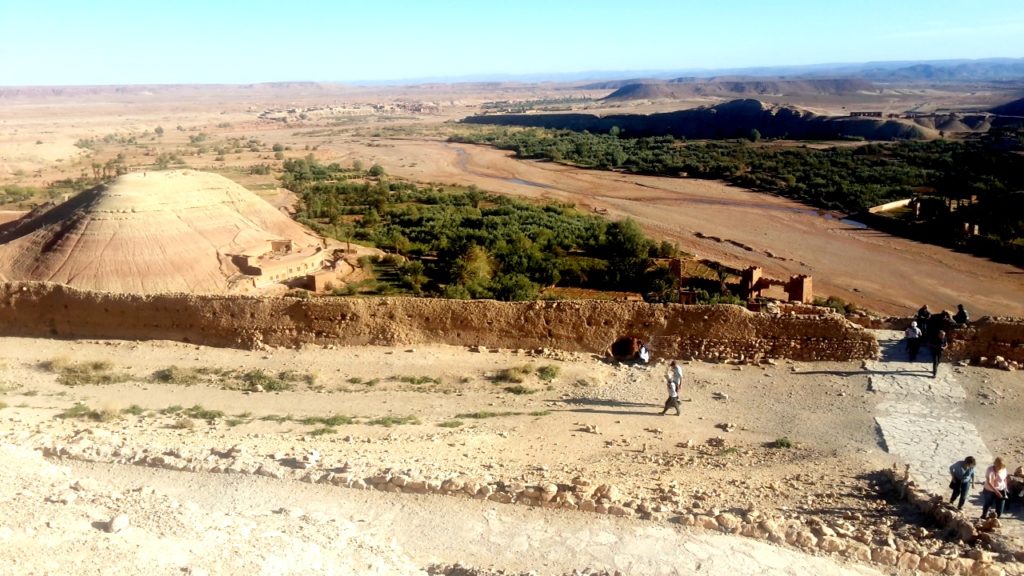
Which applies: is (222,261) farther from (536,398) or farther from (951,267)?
(951,267)

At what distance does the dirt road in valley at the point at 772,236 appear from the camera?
80.4 ft

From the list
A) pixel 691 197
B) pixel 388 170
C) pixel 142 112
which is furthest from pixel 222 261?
pixel 142 112

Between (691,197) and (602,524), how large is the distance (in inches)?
1538

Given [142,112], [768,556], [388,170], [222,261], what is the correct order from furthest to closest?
[142,112] < [388,170] < [222,261] < [768,556]

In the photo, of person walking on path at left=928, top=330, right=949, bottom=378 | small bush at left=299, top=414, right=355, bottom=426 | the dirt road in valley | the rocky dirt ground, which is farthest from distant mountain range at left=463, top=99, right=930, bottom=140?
small bush at left=299, top=414, right=355, bottom=426

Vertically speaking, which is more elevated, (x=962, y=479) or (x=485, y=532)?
(x=962, y=479)

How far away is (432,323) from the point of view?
1437 centimetres

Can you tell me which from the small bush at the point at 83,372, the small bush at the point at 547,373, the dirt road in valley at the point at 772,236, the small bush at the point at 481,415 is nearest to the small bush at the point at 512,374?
the small bush at the point at 547,373

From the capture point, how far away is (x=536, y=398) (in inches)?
482

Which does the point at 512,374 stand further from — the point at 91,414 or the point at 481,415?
the point at 91,414

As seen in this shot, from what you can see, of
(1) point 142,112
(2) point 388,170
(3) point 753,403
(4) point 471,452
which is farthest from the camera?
(1) point 142,112

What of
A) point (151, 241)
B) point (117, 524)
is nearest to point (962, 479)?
point (117, 524)

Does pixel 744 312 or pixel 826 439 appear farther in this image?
pixel 744 312

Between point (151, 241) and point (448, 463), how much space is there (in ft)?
55.7
